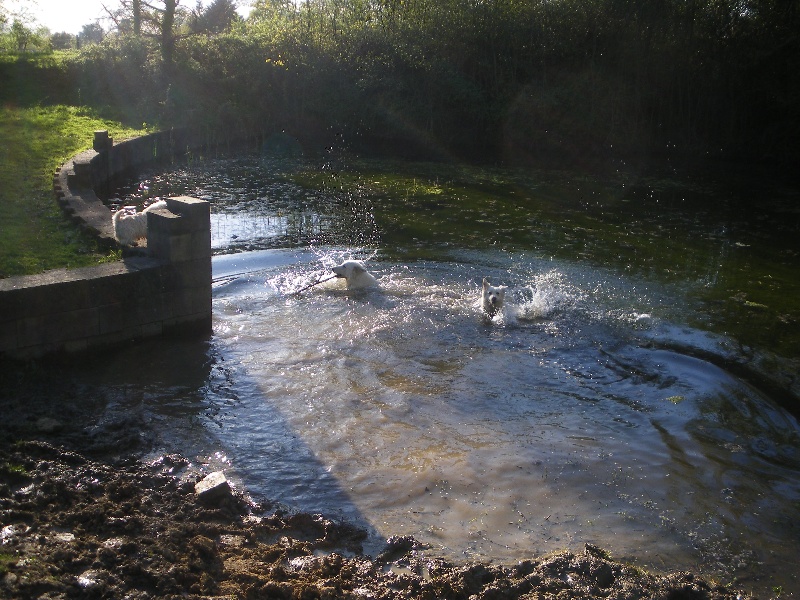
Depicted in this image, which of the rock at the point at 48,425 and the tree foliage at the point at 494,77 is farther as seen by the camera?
the tree foliage at the point at 494,77

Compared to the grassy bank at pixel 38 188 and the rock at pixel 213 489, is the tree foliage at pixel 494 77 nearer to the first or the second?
the grassy bank at pixel 38 188

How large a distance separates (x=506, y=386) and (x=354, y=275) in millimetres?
3260

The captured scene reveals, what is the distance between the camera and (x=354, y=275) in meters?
10.1

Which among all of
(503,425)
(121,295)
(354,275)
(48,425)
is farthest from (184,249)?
(503,425)

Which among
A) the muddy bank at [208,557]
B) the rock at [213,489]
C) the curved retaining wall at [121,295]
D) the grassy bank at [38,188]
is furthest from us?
the grassy bank at [38,188]

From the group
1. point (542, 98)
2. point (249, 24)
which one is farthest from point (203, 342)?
point (249, 24)

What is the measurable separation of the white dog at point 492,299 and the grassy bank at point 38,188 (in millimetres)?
4490

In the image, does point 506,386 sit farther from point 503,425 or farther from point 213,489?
point 213,489

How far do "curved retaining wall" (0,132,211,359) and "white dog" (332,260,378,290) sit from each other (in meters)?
2.25

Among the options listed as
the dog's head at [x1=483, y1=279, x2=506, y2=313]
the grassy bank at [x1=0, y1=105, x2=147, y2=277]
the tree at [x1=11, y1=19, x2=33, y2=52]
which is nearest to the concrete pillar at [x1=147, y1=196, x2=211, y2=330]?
the grassy bank at [x1=0, y1=105, x2=147, y2=277]

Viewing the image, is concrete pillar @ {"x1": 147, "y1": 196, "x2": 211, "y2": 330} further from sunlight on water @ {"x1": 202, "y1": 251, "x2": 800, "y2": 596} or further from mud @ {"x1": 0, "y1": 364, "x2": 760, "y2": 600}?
mud @ {"x1": 0, "y1": 364, "x2": 760, "y2": 600}

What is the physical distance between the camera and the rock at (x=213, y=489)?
515 cm

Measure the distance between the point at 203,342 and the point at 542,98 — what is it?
61.7 feet

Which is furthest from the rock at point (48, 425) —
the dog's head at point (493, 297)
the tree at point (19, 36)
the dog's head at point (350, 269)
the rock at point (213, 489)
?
the tree at point (19, 36)
